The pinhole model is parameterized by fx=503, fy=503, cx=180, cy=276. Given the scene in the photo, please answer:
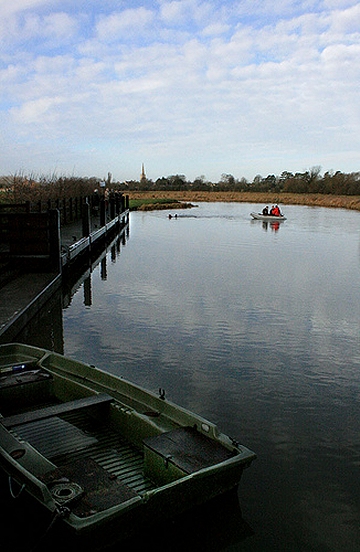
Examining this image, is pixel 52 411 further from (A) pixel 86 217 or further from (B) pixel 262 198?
(B) pixel 262 198

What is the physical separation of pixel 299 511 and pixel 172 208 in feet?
183

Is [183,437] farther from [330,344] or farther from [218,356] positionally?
[330,344]

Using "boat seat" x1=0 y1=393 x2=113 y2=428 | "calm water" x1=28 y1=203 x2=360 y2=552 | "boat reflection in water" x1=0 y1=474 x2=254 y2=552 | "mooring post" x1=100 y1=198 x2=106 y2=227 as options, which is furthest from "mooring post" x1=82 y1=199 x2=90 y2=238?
"boat reflection in water" x1=0 y1=474 x2=254 y2=552

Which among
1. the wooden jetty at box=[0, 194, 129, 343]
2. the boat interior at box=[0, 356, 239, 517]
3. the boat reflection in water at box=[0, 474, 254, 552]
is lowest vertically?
the boat reflection in water at box=[0, 474, 254, 552]

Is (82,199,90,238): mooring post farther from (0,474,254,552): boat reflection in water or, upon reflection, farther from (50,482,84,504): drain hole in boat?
(50,482,84,504): drain hole in boat

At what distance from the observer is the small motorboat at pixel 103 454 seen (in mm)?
3635

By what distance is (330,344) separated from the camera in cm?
930

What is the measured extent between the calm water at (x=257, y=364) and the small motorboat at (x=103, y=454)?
1.73 feet

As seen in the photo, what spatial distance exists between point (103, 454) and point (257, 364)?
4008mm

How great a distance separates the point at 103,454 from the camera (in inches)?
188

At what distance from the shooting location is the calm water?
14.6 feet

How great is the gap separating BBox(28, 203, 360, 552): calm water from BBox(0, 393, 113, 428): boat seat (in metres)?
1.54

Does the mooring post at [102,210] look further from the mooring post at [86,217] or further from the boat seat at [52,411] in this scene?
the boat seat at [52,411]

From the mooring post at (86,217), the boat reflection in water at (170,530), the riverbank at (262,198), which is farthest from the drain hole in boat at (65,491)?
the riverbank at (262,198)
